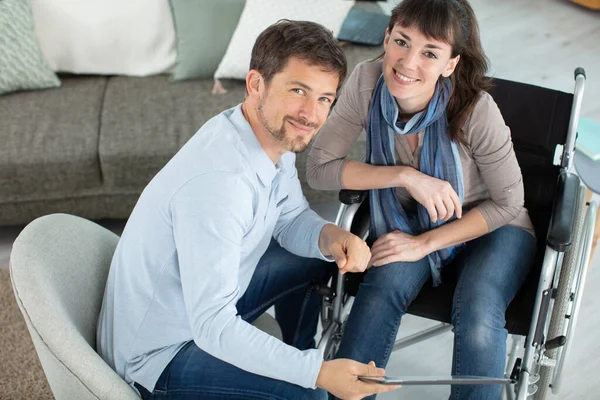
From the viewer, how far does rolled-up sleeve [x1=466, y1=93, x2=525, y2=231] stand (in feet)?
5.34

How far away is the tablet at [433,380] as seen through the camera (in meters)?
1.33

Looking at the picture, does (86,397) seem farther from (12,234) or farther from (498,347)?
(12,234)

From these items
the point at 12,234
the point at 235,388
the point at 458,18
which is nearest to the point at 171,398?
the point at 235,388

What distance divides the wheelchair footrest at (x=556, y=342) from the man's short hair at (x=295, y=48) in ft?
2.23

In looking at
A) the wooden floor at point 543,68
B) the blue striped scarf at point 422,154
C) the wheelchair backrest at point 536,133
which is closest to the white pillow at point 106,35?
the wooden floor at point 543,68

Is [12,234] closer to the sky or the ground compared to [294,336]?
closer to the ground

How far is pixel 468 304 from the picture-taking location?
5.24ft

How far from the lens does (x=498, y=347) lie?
1554 mm

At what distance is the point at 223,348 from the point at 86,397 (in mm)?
243

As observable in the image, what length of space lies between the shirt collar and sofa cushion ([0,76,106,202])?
1.09 m

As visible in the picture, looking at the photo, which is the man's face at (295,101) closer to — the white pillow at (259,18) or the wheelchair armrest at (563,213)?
the wheelchair armrest at (563,213)

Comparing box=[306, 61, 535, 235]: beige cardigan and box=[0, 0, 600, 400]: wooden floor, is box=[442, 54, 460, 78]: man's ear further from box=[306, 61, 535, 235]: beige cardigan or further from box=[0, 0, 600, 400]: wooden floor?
box=[0, 0, 600, 400]: wooden floor

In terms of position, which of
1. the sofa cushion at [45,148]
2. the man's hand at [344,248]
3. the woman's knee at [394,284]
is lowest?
the sofa cushion at [45,148]

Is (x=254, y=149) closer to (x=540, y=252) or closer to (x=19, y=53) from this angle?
(x=540, y=252)
